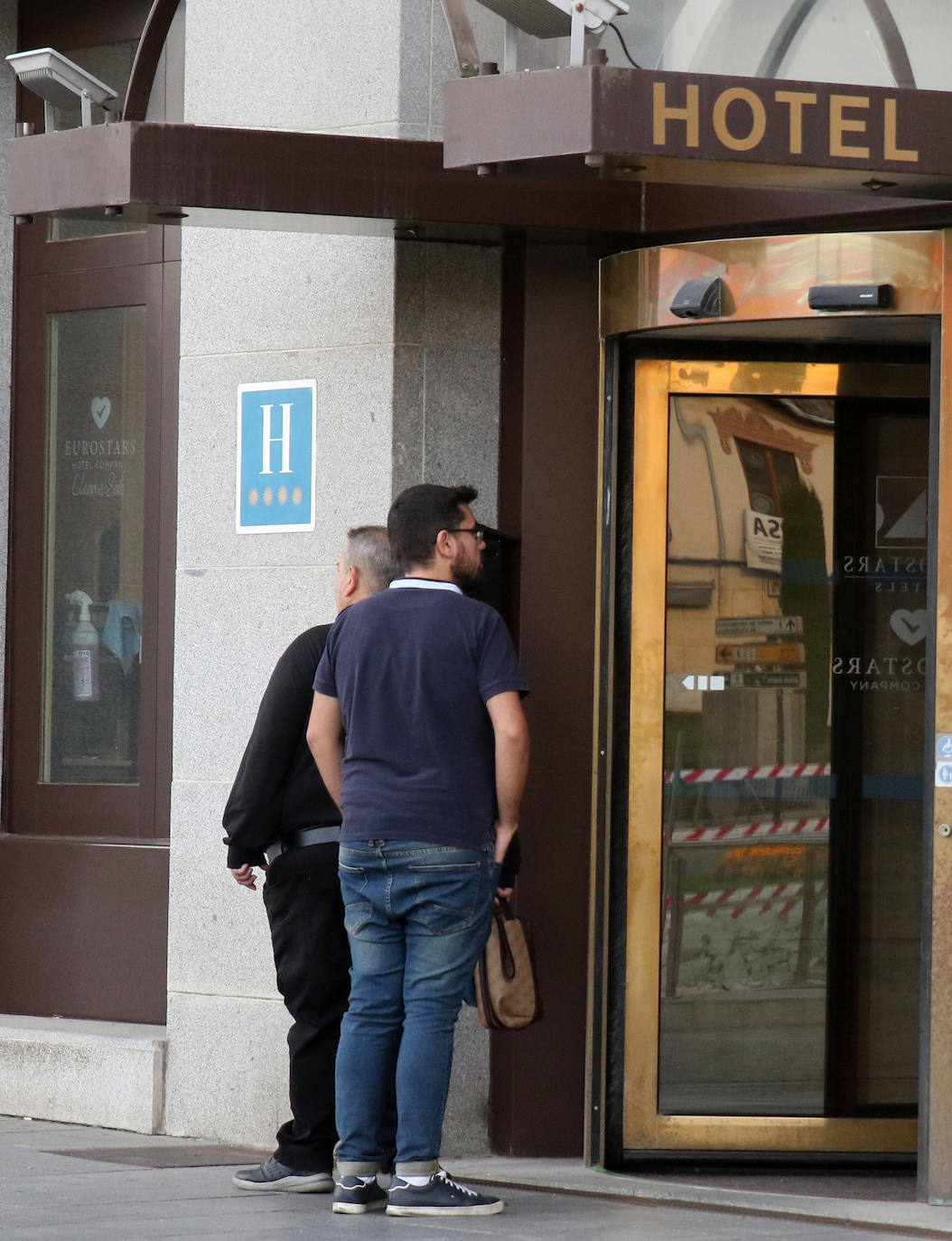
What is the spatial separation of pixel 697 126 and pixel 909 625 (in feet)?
6.25

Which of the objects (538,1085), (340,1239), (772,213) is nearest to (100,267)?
(772,213)

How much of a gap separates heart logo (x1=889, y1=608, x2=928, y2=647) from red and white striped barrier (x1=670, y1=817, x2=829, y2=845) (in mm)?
583

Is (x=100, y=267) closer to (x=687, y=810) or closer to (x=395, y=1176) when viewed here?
(x=687, y=810)

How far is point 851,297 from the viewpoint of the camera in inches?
206

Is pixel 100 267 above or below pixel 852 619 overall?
above

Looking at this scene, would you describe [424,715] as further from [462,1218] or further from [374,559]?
[462,1218]

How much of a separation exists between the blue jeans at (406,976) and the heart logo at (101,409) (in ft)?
8.71

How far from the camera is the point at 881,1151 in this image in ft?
19.1

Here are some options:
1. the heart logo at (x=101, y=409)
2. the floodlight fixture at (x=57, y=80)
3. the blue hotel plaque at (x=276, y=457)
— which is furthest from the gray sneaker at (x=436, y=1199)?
the heart logo at (x=101, y=409)

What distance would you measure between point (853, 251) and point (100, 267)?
2965 mm

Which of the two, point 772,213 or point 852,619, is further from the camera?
point 852,619

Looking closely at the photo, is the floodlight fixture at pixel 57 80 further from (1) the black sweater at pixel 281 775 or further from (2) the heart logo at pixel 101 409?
(1) the black sweater at pixel 281 775

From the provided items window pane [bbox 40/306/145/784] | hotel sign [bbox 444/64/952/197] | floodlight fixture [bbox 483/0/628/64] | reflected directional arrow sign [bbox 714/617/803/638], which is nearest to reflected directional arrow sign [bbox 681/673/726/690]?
reflected directional arrow sign [bbox 714/617/803/638]

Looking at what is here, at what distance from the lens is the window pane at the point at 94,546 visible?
23.1 ft
